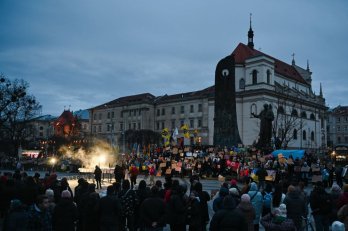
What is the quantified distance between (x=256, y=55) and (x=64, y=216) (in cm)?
6937

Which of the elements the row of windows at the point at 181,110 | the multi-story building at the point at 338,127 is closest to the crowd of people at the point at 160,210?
the row of windows at the point at 181,110

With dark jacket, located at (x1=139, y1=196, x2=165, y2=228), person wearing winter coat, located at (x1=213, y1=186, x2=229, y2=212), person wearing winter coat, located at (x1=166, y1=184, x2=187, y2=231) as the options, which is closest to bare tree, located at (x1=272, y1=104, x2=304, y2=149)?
person wearing winter coat, located at (x1=213, y1=186, x2=229, y2=212)

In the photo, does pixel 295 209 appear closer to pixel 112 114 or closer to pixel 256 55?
pixel 256 55

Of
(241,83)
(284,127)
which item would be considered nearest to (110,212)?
(284,127)

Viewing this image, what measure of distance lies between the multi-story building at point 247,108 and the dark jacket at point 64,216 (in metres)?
52.7

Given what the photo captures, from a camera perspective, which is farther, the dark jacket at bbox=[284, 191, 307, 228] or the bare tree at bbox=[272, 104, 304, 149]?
the bare tree at bbox=[272, 104, 304, 149]

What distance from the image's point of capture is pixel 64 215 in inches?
338

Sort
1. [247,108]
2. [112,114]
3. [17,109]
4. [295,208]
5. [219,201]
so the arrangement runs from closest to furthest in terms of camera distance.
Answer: [219,201]
[295,208]
[17,109]
[247,108]
[112,114]

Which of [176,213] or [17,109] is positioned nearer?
[176,213]

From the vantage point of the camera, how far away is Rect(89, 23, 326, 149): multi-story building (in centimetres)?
7362

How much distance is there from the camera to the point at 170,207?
928cm

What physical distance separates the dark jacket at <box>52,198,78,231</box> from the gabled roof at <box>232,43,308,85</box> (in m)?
65.0

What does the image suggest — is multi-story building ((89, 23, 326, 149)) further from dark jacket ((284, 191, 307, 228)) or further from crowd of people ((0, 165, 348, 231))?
dark jacket ((284, 191, 307, 228))

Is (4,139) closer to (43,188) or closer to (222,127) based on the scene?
(222,127)
